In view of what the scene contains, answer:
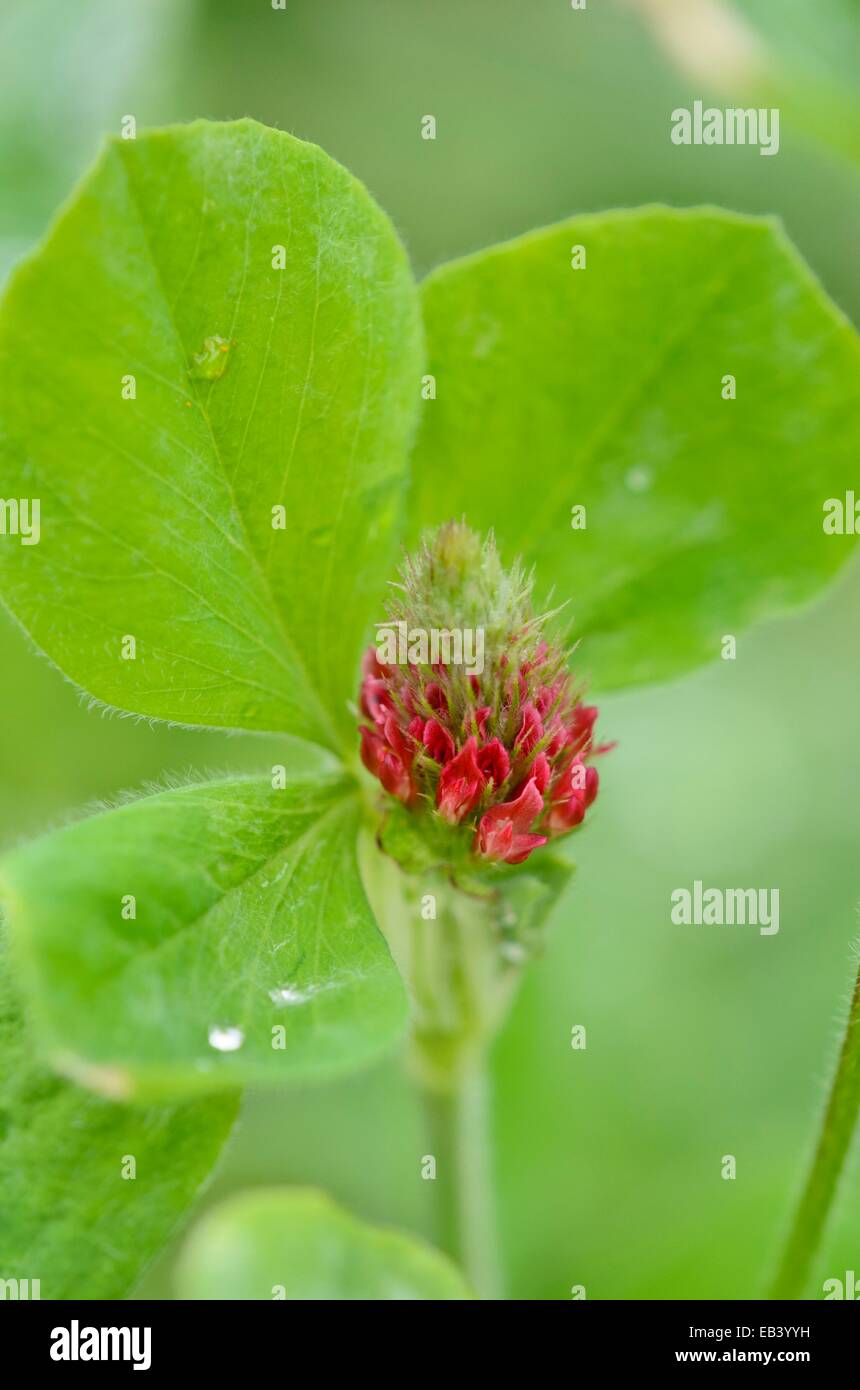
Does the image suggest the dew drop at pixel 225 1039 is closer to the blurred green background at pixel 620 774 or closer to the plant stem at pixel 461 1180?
the plant stem at pixel 461 1180

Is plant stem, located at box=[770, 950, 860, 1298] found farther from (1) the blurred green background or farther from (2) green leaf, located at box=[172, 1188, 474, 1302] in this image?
(1) the blurred green background

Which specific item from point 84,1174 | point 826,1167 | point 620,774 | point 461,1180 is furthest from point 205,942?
point 620,774

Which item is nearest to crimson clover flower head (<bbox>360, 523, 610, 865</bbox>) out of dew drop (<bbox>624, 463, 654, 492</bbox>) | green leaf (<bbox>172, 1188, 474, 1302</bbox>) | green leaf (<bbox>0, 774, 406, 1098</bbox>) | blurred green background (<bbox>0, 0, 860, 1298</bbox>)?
green leaf (<bbox>0, 774, 406, 1098</bbox>)

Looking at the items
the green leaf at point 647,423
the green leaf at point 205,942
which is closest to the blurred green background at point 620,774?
the green leaf at point 647,423

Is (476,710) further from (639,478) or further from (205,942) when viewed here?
(639,478)

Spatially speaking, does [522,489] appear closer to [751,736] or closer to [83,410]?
[83,410]

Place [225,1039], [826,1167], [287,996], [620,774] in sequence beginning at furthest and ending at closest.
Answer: [620,774]
[826,1167]
[287,996]
[225,1039]

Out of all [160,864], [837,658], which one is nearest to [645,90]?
[837,658]
